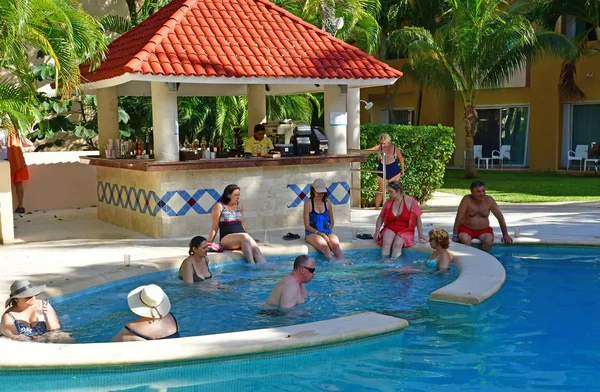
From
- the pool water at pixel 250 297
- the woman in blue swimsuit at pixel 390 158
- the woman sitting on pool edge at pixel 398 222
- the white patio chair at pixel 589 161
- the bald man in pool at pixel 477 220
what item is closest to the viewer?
the pool water at pixel 250 297

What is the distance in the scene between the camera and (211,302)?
31.7 feet

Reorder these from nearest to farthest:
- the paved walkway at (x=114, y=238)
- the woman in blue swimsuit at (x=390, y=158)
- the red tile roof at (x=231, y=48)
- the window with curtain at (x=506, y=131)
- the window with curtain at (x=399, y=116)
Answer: the paved walkway at (x=114, y=238) < the red tile roof at (x=231, y=48) < the woman in blue swimsuit at (x=390, y=158) < the window with curtain at (x=506, y=131) < the window with curtain at (x=399, y=116)

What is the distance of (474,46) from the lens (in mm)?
23469

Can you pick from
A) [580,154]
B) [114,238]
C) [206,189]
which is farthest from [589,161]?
[114,238]

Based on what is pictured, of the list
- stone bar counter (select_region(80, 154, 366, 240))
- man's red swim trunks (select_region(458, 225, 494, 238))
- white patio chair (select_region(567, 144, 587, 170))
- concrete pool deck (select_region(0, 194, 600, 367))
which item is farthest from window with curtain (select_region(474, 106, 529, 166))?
man's red swim trunks (select_region(458, 225, 494, 238))

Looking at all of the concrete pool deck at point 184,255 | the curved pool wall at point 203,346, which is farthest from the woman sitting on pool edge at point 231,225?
the curved pool wall at point 203,346

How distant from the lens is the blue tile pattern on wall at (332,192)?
14.8 meters

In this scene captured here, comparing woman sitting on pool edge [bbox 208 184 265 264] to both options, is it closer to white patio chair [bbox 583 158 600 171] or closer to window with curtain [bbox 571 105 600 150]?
white patio chair [bbox 583 158 600 171]

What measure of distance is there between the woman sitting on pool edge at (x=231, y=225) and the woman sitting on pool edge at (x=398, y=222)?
2.08 meters

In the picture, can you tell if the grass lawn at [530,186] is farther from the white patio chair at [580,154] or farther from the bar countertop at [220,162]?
the bar countertop at [220,162]

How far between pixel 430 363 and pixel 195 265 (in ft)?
14.0

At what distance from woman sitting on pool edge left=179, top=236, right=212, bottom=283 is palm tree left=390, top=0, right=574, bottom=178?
14915mm

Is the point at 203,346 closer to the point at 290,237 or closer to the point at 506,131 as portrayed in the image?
the point at 290,237

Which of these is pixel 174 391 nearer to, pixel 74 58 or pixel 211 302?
pixel 211 302
